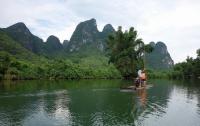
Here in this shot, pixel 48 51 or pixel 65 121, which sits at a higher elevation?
pixel 48 51

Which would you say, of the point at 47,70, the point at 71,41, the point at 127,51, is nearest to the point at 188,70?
the point at 127,51

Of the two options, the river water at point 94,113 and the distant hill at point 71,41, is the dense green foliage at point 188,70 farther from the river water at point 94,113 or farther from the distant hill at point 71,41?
the river water at point 94,113

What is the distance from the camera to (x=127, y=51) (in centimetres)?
10144

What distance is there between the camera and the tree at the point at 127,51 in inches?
4043

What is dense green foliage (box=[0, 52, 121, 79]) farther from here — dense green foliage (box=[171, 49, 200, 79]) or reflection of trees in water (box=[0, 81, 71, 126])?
reflection of trees in water (box=[0, 81, 71, 126])

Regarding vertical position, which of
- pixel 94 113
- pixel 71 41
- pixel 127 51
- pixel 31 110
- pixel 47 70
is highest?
pixel 71 41

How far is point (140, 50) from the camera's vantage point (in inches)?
4139

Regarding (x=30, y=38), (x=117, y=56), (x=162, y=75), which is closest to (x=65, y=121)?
(x=117, y=56)

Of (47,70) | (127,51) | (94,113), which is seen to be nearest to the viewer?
(94,113)

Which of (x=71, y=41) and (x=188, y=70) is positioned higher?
(x=71, y=41)

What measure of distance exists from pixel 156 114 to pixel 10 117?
1501 centimetres

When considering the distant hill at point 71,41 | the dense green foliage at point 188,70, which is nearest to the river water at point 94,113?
the dense green foliage at point 188,70

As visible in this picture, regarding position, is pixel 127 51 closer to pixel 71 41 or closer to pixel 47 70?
pixel 47 70

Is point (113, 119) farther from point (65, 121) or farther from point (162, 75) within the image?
point (162, 75)
